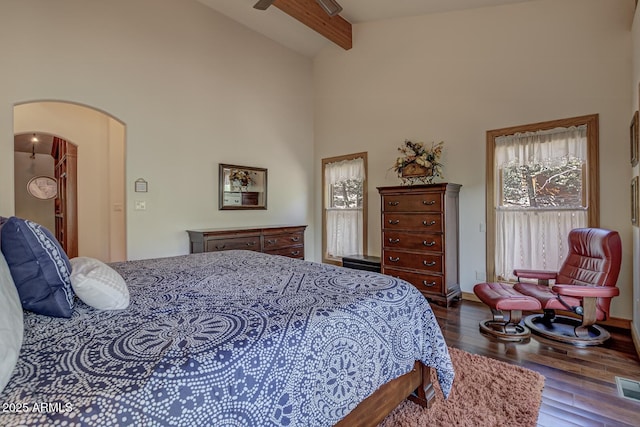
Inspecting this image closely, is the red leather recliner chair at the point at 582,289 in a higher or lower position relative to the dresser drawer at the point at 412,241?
lower

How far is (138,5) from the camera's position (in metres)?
3.76

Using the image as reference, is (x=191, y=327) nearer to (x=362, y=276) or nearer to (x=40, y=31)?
(x=362, y=276)

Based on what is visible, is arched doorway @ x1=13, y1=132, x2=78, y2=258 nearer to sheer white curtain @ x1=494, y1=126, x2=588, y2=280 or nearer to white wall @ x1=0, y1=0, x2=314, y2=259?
white wall @ x1=0, y1=0, x2=314, y2=259

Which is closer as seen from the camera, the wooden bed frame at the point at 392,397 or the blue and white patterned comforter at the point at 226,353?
the blue and white patterned comforter at the point at 226,353

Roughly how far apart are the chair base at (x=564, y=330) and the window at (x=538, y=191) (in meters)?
0.61

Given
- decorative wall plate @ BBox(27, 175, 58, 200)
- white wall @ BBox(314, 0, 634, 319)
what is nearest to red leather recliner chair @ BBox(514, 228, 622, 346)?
white wall @ BBox(314, 0, 634, 319)

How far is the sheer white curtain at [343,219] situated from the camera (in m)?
5.32

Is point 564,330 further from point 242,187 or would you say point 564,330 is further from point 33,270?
point 242,187

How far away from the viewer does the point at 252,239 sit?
14.6ft

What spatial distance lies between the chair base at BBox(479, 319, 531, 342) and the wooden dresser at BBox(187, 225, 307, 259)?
114 inches

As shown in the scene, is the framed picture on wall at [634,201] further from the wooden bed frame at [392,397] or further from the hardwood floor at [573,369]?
the wooden bed frame at [392,397]

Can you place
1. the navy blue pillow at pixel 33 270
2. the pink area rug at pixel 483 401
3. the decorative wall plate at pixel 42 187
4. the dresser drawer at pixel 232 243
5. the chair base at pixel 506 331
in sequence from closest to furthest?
the navy blue pillow at pixel 33 270, the pink area rug at pixel 483 401, the chair base at pixel 506 331, the dresser drawer at pixel 232 243, the decorative wall plate at pixel 42 187

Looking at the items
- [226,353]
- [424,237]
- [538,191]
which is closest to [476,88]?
[538,191]

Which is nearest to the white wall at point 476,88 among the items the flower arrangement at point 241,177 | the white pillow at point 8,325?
the flower arrangement at point 241,177
